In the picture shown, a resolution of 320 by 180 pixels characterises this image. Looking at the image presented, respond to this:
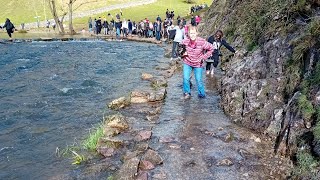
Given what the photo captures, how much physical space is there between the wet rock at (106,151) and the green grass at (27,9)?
2500 inches

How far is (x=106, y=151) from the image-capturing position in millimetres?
8602

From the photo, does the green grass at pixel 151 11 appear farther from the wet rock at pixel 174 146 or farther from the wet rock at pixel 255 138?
the wet rock at pixel 255 138

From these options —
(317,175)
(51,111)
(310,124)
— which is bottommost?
→ (51,111)

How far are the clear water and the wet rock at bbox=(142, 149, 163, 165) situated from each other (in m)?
1.78

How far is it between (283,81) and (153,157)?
379cm

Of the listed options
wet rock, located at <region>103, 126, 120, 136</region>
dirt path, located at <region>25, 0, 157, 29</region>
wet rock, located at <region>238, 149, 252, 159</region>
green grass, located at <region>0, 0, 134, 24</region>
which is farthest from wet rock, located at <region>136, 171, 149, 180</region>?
green grass, located at <region>0, 0, 134, 24</region>

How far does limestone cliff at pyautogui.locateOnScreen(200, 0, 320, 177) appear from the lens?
741 cm

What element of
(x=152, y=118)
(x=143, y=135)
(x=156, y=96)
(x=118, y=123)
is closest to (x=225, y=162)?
(x=143, y=135)

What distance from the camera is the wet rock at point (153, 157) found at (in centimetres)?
754

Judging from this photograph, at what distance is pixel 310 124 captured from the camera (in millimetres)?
7223

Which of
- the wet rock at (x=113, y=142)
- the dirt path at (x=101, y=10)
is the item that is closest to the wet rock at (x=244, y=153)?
the wet rock at (x=113, y=142)

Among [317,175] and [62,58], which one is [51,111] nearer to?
[317,175]

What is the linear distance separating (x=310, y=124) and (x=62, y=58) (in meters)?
20.3

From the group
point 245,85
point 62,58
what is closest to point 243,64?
point 245,85
